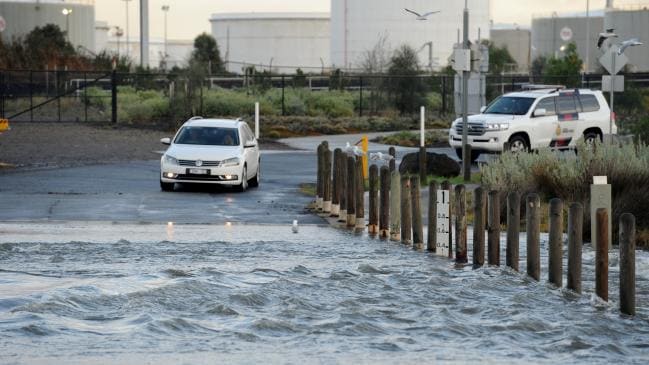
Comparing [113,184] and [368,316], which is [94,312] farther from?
[113,184]

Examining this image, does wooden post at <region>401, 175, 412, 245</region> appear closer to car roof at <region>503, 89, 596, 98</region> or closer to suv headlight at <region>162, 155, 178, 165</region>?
suv headlight at <region>162, 155, 178, 165</region>

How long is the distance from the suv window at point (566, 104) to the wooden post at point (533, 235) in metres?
20.1

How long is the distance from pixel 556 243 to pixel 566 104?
21.2 metres

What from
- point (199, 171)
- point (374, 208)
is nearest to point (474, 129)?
point (199, 171)

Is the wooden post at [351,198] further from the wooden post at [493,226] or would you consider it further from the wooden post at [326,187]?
the wooden post at [493,226]

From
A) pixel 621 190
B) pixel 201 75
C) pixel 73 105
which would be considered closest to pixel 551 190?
pixel 621 190

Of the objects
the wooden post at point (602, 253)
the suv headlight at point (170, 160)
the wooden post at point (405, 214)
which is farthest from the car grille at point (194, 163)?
the wooden post at point (602, 253)

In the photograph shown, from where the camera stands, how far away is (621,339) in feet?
47.3

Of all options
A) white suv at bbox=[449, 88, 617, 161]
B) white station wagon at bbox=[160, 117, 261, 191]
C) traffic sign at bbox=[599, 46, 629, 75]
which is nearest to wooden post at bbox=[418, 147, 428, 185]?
white station wagon at bbox=[160, 117, 261, 191]

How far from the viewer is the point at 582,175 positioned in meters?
24.2

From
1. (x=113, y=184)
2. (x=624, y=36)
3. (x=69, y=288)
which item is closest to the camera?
(x=69, y=288)

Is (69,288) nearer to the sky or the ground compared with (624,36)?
nearer to the ground

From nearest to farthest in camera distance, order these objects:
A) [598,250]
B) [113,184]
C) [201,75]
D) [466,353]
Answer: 1. [466,353]
2. [598,250]
3. [113,184]
4. [201,75]

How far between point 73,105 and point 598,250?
4948cm
